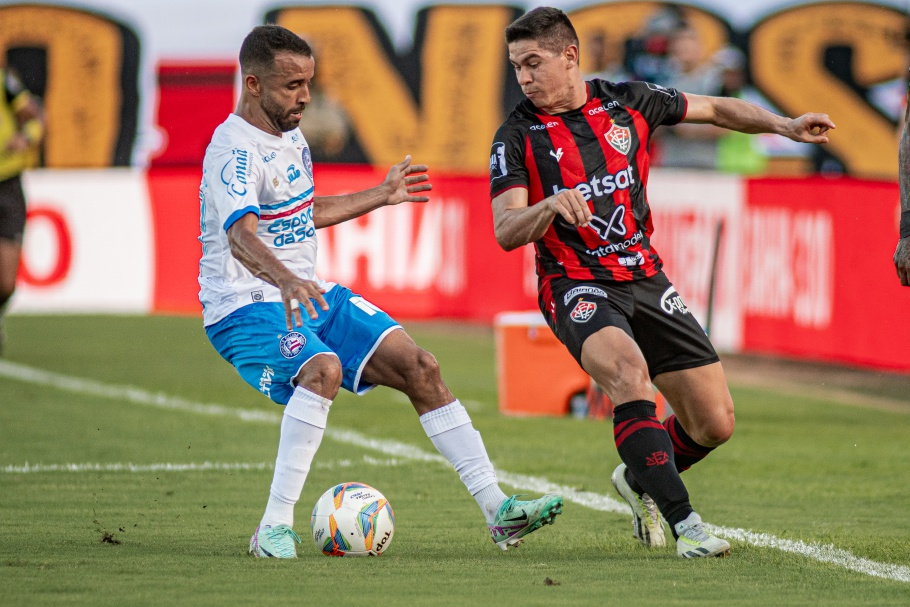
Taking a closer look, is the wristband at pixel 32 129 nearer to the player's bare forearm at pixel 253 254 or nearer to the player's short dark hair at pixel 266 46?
the player's short dark hair at pixel 266 46

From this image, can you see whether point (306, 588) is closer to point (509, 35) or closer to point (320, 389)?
point (320, 389)

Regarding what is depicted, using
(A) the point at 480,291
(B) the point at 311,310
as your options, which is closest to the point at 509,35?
(B) the point at 311,310

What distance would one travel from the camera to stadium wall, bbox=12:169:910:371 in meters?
14.7

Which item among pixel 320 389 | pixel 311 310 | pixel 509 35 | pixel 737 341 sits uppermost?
pixel 509 35

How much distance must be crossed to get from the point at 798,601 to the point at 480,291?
13.3m

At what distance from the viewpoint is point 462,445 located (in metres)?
6.53

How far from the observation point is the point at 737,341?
15203mm

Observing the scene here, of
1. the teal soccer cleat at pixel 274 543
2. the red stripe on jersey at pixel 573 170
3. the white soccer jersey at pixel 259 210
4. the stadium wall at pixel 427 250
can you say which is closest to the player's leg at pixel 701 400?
the red stripe on jersey at pixel 573 170

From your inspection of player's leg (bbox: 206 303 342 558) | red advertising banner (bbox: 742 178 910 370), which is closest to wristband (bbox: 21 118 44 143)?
red advertising banner (bbox: 742 178 910 370)

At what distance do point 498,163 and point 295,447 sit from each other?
1.39m

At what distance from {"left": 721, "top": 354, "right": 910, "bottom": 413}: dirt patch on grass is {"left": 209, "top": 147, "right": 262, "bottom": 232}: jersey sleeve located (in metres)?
7.05

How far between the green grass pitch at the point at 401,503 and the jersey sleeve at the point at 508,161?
57.4 inches

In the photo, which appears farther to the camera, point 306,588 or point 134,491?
point 134,491

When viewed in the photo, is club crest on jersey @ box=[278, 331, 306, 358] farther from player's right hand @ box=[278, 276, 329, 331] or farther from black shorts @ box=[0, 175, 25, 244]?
black shorts @ box=[0, 175, 25, 244]
